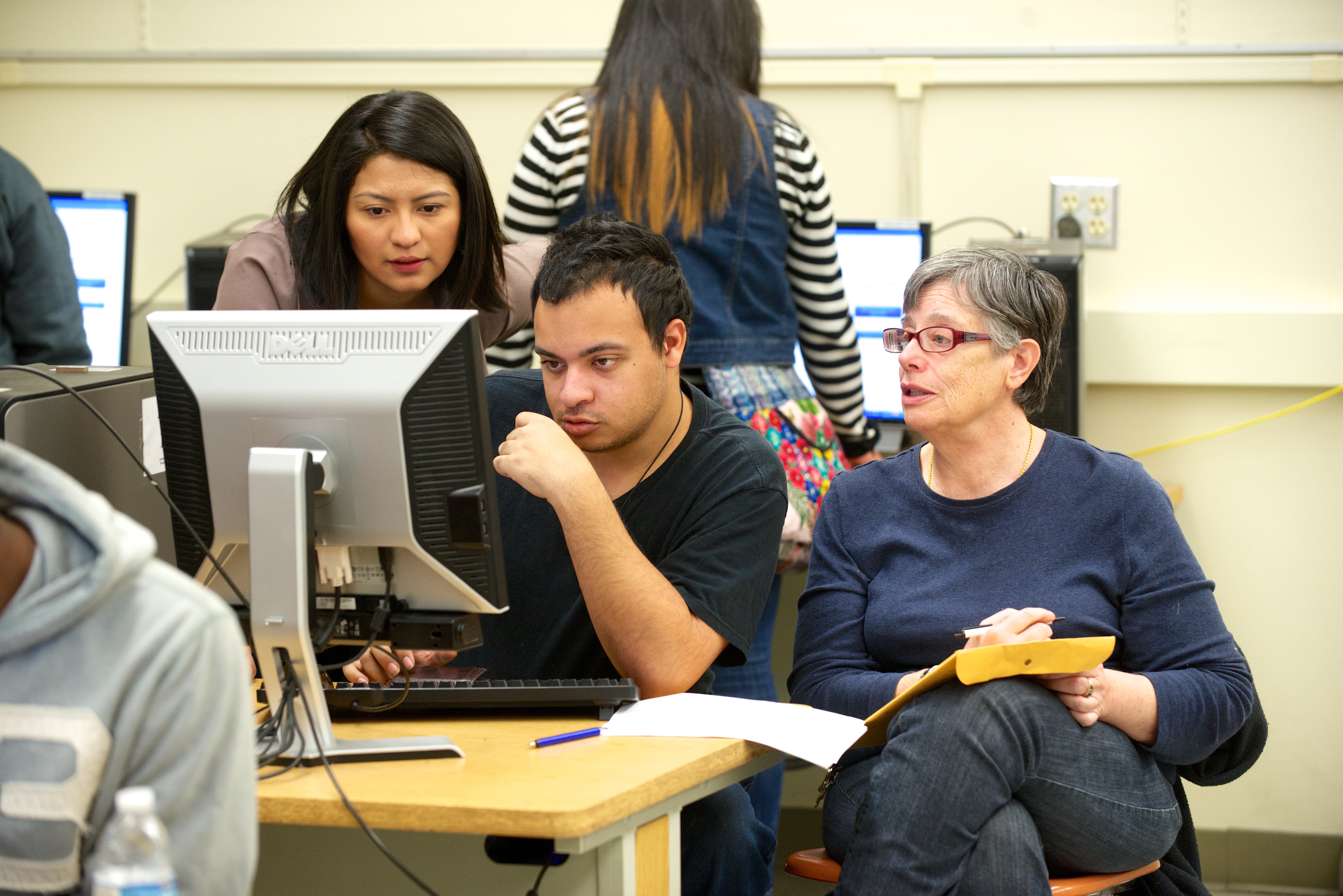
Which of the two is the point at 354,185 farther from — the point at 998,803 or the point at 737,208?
the point at 998,803

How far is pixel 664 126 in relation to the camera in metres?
2.03

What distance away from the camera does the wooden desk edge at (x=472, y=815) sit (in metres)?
1.01

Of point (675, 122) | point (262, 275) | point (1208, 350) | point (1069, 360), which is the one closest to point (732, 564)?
point (262, 275)

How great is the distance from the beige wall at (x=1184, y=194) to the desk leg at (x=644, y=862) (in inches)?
77.4

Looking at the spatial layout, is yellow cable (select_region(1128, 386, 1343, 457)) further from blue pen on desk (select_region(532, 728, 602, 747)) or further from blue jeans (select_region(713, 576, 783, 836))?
blue pen on desk (select_region(532, 728, 602, 747))

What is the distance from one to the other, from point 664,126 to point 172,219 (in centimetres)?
170

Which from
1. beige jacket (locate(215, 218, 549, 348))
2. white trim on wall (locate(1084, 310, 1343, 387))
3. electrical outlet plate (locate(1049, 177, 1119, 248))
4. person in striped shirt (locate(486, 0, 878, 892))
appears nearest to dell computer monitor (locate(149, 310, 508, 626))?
beige jacket (locate(215, 218, 549, 348))

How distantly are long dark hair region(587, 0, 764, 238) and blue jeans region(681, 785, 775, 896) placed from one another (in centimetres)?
98

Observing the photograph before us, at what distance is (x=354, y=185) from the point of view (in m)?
1.67

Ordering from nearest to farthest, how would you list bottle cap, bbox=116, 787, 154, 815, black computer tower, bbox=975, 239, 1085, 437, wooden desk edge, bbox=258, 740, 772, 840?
1. bottle cap, bbox=116, 787, 154, 815
2. wooden desk edge, bbox=258, 740, 772, 840
3. black computer tower, bbox=975, 239, 1085, 437

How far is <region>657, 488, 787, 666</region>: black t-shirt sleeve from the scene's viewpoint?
1417 millimetres

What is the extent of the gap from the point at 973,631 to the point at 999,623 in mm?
30

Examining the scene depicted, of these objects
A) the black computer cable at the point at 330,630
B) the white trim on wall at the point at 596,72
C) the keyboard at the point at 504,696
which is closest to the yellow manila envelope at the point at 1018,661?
the keyboard at the point at 504,696

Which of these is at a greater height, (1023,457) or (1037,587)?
(1023,457)
